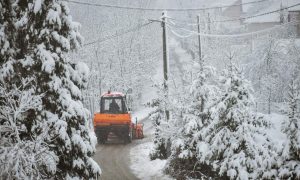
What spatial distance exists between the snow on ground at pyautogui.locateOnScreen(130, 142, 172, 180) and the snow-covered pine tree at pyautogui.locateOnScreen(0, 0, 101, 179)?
185 inches

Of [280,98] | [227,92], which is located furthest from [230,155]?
[280,98]

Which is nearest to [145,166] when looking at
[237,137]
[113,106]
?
[113,106]

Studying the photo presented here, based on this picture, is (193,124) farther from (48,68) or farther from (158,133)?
(48,68)

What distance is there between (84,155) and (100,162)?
6665mm

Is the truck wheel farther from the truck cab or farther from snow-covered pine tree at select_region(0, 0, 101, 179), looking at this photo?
snow-covered pine tree at select_region(0, 0, 101, 179)

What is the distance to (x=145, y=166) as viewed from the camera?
601 inches

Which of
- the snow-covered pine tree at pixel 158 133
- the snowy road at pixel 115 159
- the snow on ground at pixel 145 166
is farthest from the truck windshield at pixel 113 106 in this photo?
the snow-covered pine tree at pixel 158 133

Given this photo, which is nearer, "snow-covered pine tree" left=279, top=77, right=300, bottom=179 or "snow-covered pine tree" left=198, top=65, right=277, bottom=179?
"snow-covered pine tree" left=279, top=77, right=300, bottom=179

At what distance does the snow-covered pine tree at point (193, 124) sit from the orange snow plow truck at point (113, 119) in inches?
260

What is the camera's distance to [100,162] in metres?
16.2

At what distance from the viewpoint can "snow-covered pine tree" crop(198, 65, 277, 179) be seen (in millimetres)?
9508

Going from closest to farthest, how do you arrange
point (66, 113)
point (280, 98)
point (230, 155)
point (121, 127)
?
point (66, 113), point (230, 155), point (121, 127), point (280, 98)

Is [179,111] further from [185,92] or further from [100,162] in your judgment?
[100,162]

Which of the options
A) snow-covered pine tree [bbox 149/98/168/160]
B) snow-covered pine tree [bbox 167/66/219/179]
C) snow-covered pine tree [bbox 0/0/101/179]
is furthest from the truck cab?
snow-covered pine tree [bbox 0/0/101/179]
